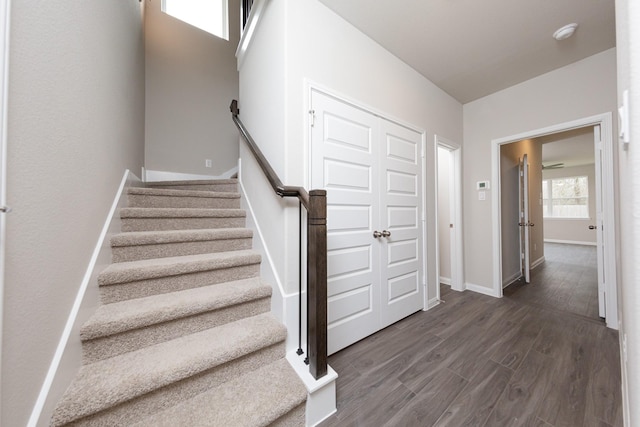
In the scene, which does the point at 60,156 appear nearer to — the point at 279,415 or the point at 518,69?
the point at 279,415

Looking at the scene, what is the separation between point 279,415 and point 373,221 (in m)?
1.49

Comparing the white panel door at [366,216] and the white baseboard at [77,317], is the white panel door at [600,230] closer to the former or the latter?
the white panel door at [366,216]

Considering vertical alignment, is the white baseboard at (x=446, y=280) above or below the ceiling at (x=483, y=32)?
below

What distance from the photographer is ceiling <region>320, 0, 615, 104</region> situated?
5.86 feet

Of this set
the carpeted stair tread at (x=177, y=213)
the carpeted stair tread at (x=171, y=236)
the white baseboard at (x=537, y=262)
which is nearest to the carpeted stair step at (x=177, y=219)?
the carpeted stair tread at (x=177, y=213)

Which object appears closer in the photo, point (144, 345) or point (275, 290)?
point (144, 345)

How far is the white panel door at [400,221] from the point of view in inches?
84.3

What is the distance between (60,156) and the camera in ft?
3.14

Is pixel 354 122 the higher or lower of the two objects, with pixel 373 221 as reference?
higher

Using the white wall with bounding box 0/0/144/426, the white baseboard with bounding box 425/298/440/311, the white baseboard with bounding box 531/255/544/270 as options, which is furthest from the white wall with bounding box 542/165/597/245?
the white wall with bounding box 0/0/144/426

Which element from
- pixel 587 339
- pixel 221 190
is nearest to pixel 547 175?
pixel 587 339

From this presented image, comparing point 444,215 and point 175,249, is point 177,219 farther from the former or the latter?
point 444,215

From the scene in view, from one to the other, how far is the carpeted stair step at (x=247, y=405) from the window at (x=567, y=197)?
29.4 feet

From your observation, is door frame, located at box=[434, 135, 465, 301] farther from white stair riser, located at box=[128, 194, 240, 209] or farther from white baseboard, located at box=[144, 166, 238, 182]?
white baseboard, located at box=[144, 166, 238, 182]
